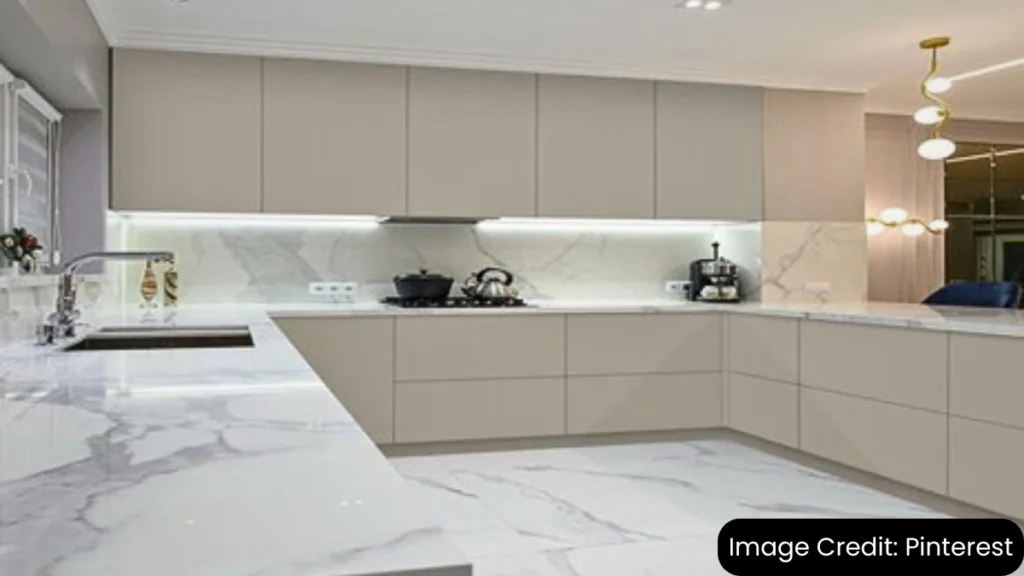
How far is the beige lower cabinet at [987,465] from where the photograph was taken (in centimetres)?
280

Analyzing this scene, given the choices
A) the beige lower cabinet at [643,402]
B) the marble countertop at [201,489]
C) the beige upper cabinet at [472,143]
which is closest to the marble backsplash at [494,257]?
the beige upper cabinet at [472,143]

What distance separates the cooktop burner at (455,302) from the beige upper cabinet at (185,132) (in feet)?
2.85

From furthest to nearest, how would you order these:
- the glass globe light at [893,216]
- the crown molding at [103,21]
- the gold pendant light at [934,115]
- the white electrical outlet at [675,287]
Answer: the glass globe light at [893,216]
the white electrical outlet at [675,287]
the gold pendant light at [934,115]
the crown molding at [103,21]

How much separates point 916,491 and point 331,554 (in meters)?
3.43

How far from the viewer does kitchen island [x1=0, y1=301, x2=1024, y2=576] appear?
24.9 inches

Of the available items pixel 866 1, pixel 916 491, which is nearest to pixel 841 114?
pixel 866 1

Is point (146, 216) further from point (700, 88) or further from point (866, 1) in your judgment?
point (866, 1)

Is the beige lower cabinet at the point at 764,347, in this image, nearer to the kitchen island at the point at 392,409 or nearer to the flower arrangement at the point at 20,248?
the kitchen island at the point at 392,409

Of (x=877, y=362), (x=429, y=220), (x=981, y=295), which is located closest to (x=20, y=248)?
(x=429, y=220)

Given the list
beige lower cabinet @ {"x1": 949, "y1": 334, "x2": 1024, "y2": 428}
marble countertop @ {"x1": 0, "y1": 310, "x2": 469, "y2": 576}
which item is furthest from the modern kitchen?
marble countertop @ {"x1": 0, "y1": 310, "x2": 469, "y2": 576}

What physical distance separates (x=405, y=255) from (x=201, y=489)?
3992mm

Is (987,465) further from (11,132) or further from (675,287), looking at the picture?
(11,132)

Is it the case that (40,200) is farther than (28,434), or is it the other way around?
(40,200)

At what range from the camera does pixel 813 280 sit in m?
5.01
